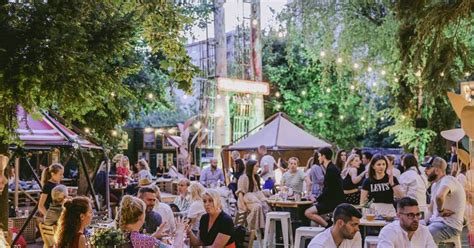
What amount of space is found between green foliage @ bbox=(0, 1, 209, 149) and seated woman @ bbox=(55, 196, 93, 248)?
0.82m

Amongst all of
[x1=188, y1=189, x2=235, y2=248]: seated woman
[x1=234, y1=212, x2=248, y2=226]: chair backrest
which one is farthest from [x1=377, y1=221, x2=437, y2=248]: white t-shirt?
[x1=234, y1=212, x2=248, y2=226]: chair backrest

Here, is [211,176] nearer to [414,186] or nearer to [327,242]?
[414,186]

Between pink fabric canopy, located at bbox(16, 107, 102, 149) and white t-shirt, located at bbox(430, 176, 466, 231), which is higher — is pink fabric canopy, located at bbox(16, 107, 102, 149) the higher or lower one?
the higher one

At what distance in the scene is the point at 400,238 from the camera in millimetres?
5477

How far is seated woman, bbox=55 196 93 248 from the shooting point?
17.5 feet

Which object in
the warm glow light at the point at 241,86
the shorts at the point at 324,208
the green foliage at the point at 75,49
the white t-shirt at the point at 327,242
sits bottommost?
the shorts at the point at 324,208

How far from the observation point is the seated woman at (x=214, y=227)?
6371 millimetres

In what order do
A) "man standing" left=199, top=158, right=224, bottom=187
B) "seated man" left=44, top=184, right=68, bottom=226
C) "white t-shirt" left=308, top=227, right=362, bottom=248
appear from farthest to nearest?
"man standing" left=199, top=158, right=224, bottom=187
"seated man" left=44, top=184, right=68, bottom=226
"white t-shirt" left=308, top=227, right=362, bottom=248

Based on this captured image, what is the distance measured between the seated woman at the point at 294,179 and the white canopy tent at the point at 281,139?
11.8 feet

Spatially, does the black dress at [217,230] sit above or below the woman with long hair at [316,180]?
below

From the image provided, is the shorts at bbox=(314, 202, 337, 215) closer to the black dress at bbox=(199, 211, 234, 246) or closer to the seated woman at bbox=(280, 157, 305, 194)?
the seated woman at bbox=(280, 157, 305, 194)

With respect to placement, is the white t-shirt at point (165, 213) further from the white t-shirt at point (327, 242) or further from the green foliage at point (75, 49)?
the white t-shirt at point (327, 242)

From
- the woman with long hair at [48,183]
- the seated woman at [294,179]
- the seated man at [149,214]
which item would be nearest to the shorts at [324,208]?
the seated woman at [294,179]

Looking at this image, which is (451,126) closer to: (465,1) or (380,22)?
(380,22)
